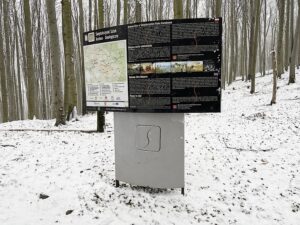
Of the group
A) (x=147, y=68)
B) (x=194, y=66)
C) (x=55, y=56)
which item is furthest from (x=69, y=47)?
(x=194, y=66)

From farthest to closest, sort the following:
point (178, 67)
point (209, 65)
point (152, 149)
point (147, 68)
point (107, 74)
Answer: point (107, 74), point (152, 149), point (147, 68), point (178, 67), point (209, 65)

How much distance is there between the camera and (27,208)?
485cm

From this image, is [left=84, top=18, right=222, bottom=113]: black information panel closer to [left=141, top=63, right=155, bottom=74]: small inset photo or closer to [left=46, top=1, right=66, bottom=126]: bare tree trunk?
[left=141, top=63, right=155, bottom=74]: small inset photo

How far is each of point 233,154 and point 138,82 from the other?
3.72 meters

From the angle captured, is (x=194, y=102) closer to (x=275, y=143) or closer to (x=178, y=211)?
(x=178, y=211)

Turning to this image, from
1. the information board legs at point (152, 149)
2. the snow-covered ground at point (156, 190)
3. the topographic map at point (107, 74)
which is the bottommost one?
the snow-covered ground at point (156, 190)

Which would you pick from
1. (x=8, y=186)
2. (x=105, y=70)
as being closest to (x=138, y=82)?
(x=105, y=70)

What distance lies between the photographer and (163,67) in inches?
196

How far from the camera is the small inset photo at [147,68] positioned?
5062 mm

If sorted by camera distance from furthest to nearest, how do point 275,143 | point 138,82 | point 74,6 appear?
point 74,6 < point 275,143 < point 138,82

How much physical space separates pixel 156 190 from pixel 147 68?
2.36 metres

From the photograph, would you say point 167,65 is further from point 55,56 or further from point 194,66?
point 55,56

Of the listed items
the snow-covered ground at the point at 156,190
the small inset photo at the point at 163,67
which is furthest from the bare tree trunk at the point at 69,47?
the small inset photo at the point at 163,67

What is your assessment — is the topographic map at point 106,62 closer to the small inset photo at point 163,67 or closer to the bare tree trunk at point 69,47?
the small inset photo at point 163,67
